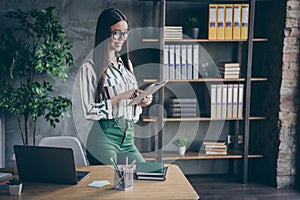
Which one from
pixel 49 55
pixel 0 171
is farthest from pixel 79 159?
pixel 49 55

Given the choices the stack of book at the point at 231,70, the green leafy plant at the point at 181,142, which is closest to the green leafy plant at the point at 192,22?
the stack of book at the point at 231,70

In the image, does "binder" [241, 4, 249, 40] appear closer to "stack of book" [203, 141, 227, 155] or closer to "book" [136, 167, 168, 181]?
"stack of book" [203, 141, 227, 155]

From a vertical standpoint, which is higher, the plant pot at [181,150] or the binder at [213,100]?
the binder at [213,100]

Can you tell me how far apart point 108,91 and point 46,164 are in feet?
2.94

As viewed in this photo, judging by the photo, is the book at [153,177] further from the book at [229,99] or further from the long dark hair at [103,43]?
the book at [229,99]

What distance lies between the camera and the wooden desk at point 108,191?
2.30m

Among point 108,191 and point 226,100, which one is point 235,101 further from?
→ point 108,191

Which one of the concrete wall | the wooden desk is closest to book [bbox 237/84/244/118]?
the concrete wall

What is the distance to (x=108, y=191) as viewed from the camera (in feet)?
7.85

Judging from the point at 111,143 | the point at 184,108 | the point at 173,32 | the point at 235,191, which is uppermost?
the point at 173,32

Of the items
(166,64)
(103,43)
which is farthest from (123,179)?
(166,64)

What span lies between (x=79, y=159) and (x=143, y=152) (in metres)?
1.74

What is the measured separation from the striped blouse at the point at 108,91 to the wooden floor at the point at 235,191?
5.21ft

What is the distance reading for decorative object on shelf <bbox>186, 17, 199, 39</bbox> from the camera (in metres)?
4.61
